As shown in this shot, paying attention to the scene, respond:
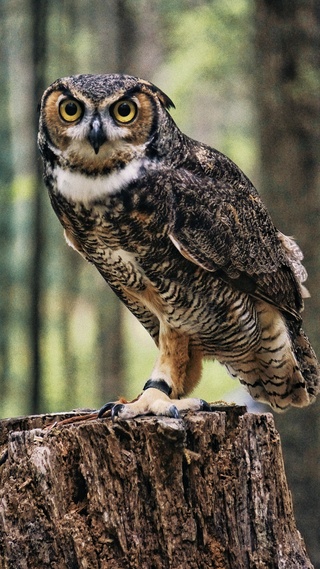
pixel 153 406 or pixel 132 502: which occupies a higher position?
pixel 153 406

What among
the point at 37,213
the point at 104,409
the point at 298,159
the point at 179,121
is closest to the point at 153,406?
the point at 104,409

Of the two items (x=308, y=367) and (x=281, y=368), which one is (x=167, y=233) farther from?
(x=308, y=367)

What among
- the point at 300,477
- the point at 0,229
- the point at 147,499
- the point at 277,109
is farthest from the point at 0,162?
the point at 147,499

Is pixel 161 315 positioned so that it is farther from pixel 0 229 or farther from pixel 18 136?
pixel 18 136

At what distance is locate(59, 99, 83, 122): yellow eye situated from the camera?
13.0 ft

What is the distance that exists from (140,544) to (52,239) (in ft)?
40.6

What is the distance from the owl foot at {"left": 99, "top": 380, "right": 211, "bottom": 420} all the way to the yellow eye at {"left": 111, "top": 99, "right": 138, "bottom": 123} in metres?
1.21

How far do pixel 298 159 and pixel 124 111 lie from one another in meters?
3.34

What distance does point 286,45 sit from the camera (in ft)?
23.1

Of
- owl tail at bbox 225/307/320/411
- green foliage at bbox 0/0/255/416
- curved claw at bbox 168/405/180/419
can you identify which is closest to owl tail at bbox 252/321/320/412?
owl tail at bbox 225/307/320/411

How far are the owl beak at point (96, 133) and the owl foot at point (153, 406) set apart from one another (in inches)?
42.9

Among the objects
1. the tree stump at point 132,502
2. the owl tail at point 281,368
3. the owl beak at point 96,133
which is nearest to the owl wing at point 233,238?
the owl tail at point 281,368

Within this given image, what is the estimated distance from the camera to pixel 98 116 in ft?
12.7

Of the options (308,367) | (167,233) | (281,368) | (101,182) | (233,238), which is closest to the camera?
(101,182)
